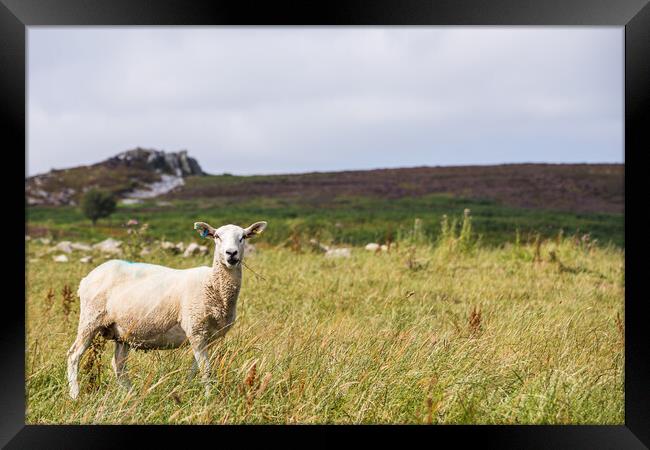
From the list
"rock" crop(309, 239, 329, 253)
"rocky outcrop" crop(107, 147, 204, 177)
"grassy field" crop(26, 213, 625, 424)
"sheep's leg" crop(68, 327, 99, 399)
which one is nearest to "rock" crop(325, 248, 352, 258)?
"rock" crop(309, 239, 329, 253)

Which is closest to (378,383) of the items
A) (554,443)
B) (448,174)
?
(554,443)

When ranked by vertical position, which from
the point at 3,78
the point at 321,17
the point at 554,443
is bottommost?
the point at 554,443

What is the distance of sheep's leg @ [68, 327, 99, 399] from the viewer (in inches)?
163

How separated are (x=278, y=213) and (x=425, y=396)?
1263 inches

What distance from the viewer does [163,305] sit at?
162 inches

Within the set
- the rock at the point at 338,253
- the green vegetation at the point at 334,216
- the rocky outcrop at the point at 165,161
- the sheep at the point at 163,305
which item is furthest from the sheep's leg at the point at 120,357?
the rocky outcrop at the point at 165,161

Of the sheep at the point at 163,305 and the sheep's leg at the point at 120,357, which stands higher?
the sheep at the point at 163,305

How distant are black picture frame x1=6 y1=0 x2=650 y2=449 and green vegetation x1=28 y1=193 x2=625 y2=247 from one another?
55.6 feet

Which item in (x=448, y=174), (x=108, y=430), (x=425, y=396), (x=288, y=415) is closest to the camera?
(x=108, y=430)

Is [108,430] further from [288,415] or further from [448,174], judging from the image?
[448,174]

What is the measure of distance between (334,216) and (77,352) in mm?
28400

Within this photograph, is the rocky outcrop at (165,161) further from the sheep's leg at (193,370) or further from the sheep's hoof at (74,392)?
the sheep's leg at (193,370)

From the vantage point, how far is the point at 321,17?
367 centimetres

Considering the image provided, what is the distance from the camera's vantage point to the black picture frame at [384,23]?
350 centimetres
